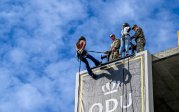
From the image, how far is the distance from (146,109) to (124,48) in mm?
3561

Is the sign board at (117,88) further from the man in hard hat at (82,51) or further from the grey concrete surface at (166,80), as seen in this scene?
the grey concrete surface at (166,80)

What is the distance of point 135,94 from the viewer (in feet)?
81.3

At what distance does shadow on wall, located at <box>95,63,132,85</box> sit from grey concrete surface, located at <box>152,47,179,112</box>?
1416mm

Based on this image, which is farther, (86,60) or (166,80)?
(166,80)

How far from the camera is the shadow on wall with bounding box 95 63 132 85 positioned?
2559 cm

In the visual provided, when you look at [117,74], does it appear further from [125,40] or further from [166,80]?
[166,80]

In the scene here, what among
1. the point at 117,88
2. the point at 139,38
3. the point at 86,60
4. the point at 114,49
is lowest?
the point at 117,88

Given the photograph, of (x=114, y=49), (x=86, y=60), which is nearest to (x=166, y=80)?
(x=114, y=49)

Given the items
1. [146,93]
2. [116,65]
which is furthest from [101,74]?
[146,93]

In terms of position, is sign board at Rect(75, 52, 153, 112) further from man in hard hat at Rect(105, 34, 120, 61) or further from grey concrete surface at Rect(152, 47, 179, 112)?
grey concrete surface at Rect(152, 47, 179, 112)

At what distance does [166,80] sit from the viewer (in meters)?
27.6

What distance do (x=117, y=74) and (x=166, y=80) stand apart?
2922 millimetres

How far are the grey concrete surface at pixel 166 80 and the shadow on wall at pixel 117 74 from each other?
1.42 m

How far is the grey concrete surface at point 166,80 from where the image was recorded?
25828 mm
